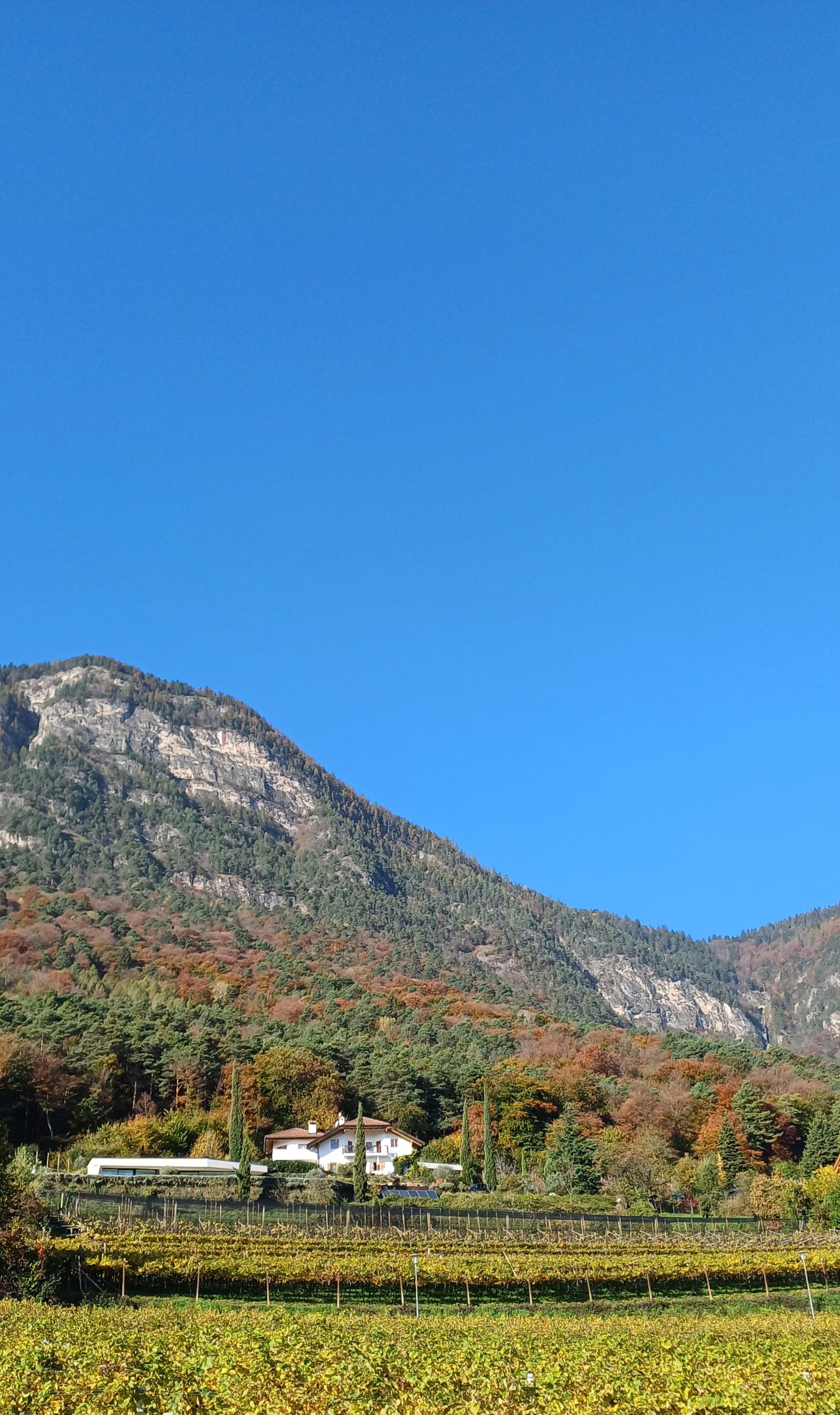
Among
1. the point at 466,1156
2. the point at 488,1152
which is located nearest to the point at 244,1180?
the point at 466,1156

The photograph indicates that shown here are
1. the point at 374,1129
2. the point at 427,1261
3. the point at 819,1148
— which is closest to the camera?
the point at 427,1261

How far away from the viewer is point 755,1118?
221 feet

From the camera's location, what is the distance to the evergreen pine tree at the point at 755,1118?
66938 mm

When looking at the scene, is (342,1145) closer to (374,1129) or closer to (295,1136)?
(295,1136)

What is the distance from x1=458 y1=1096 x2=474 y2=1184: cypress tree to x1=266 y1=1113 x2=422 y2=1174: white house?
6336 millimetres

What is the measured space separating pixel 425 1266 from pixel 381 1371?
17433 mm

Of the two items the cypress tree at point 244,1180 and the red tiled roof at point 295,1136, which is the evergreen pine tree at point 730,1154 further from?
the cypress tree at point 244,1180

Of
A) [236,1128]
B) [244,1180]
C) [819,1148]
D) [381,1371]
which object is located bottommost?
[819,1148]

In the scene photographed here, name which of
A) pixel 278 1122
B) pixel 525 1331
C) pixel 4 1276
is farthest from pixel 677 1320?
pixel 278 1122

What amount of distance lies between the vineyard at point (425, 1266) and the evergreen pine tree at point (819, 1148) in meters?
26.6

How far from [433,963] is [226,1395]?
134313 mm

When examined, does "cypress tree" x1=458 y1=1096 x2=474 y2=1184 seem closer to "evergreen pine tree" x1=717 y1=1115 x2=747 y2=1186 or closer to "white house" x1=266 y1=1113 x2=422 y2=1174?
"white house" x1=266 y1=1113 x2=422 y2=1174

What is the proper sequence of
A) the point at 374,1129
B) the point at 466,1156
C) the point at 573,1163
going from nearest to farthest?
the point at 466,1156, the point at 573,1163, the point at 374,1129

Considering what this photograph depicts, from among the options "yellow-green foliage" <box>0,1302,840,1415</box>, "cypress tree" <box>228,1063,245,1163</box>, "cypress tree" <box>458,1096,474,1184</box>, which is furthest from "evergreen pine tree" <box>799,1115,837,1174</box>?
"yellow-green foliage" <box>0,1302,840,1415</box>
